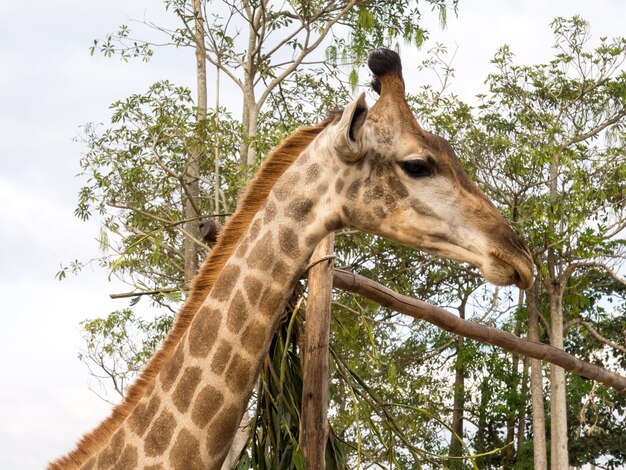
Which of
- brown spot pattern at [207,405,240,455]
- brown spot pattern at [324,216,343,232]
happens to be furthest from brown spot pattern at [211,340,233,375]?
brown spot pattern at [324,216,343,232]

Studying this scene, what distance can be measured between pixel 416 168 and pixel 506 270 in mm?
438

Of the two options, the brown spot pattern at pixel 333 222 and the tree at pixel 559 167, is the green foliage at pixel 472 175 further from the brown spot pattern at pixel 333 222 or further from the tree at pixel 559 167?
the brown spot pattern at pixel 333 222

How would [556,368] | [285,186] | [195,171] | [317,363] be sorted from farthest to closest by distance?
1. [556,368]
2. [195,171]
3. [317,363]
4. [285,186]

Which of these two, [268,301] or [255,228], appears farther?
[255,228]

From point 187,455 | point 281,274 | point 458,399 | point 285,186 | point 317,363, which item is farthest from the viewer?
point 458,399

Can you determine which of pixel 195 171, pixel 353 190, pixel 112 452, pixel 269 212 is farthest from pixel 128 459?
pixel 195 171

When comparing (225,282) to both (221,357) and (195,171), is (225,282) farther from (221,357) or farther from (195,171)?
(195,171)

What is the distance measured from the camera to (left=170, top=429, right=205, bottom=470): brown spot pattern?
3039mm

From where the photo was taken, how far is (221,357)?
3092mm

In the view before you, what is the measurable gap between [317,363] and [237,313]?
4.13 feet

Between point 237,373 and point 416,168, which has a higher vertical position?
point 416,168

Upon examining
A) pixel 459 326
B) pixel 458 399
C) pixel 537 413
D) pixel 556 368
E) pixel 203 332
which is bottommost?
pixel 203 332

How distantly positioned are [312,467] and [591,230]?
1491cm

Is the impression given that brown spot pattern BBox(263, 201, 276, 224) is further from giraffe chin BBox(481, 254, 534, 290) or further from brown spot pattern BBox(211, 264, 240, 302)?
giraffe chin BBox(481, 254, 534, 290)
